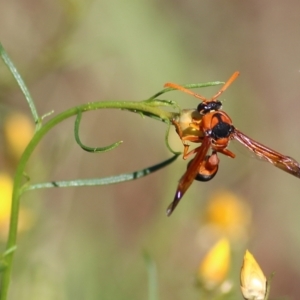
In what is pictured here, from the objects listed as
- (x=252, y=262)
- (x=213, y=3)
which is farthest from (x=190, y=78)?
(x=252, y=262)

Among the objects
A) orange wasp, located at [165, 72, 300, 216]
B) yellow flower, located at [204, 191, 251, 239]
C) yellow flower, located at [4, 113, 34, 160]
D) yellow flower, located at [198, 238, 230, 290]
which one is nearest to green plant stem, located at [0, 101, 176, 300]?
orange wasp, located at [165, 72, 300, 216]

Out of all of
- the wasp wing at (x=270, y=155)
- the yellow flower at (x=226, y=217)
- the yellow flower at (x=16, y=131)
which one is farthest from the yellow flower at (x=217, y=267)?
the yellow flower at (x=16, y=131)

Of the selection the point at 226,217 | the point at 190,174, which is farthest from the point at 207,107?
the point at 226,217

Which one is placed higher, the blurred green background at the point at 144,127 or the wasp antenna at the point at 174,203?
the blurred green background at the point at 144,127

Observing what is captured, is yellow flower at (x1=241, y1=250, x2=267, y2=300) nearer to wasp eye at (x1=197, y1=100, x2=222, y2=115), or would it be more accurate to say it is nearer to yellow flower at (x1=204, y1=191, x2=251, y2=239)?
wasp eye at (x1=197, y1=100, x2=222, y2=115)

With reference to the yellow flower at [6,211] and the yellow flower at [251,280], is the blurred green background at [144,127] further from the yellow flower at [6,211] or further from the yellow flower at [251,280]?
the yellow flower at [251,280]

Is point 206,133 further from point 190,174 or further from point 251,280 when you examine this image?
point 251,280
